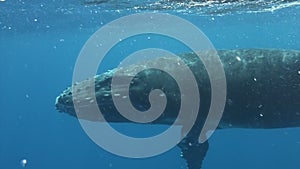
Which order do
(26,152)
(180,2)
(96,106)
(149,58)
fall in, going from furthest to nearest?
(26,152), (180,2), (149,58), (96,106)

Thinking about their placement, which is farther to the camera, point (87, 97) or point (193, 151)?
point (193, 151)

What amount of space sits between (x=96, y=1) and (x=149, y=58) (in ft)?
34.5

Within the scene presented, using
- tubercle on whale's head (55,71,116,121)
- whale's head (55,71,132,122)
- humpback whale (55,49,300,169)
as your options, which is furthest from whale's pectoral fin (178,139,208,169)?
tubercle on whale's head (55,71,116,121)

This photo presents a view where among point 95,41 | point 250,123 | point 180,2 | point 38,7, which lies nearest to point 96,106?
point 250,123

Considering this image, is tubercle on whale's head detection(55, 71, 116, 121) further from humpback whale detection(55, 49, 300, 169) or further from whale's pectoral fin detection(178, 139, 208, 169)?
whale's pectoral fin detection(178, 139, 208, 169)

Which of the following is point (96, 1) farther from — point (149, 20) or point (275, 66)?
point (275, 66)

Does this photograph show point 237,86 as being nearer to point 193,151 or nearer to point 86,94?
point 193,151

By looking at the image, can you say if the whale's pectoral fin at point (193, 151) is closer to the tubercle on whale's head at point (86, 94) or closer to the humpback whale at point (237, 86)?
the humpback whale at point (237, 86)

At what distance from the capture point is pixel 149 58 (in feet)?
29.0

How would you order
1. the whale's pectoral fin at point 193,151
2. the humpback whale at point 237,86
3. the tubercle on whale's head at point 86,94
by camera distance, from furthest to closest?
the whale's pectoral fin at point 193,151 < the humpback whale at point 237,86 < the tubercle on whale's head at point 86,94

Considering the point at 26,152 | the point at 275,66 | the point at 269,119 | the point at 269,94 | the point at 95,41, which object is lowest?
the point at 26,152

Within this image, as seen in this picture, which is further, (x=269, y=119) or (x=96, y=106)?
(x=269, y=119)

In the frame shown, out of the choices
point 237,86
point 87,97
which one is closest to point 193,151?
point 237,86

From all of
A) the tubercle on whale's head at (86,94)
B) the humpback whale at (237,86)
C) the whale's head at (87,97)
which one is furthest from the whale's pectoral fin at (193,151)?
the tubercle on whale's head at (86,94)
